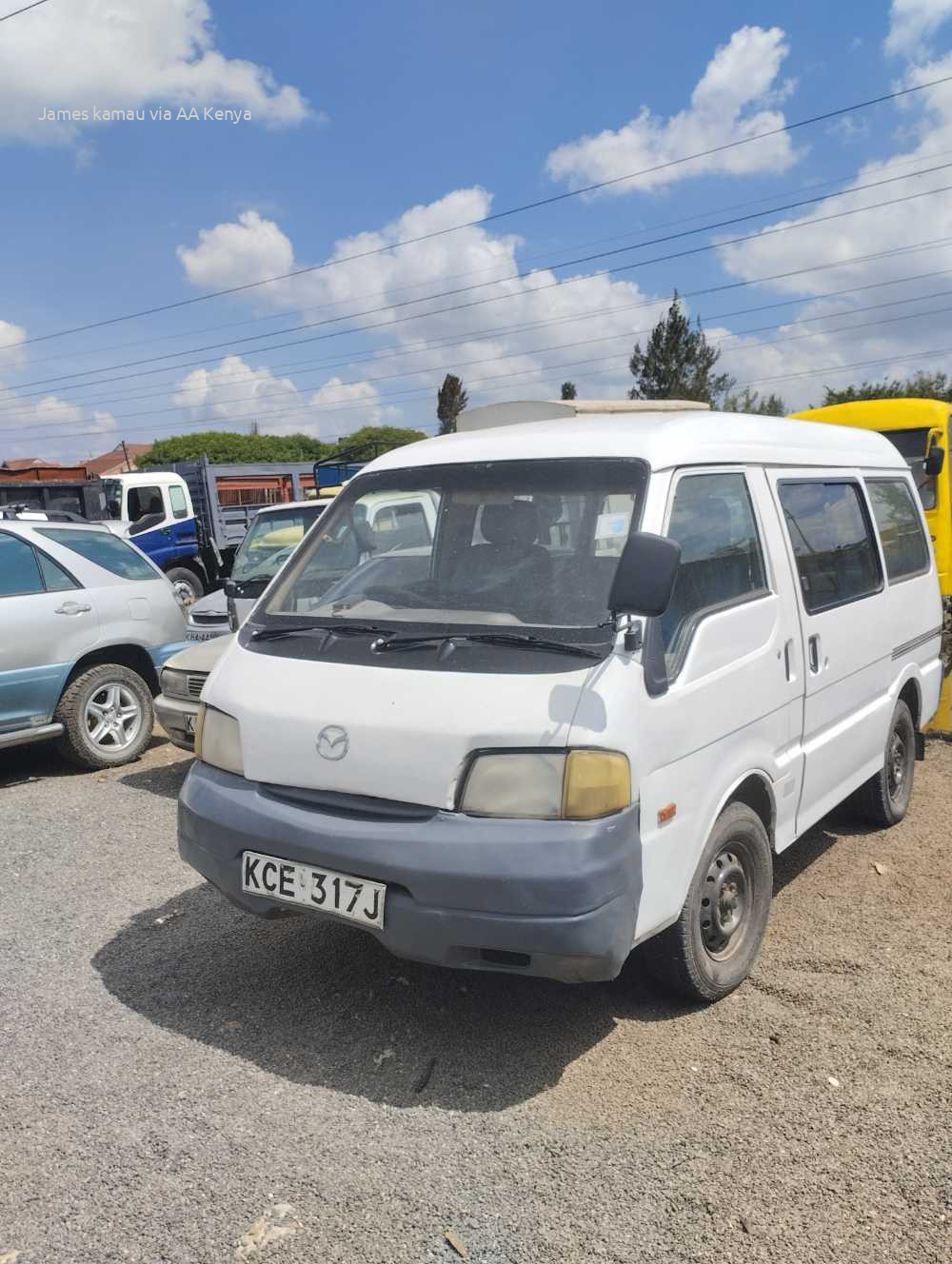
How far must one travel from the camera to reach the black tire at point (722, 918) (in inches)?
125

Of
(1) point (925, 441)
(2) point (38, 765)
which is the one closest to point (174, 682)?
(2) point (38, 765)

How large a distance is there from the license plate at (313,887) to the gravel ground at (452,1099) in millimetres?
543

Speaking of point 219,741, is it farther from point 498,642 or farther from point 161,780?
point 161,780

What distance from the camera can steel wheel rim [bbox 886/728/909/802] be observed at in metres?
5.18

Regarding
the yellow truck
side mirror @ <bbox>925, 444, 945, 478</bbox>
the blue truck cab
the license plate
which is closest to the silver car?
the license plate

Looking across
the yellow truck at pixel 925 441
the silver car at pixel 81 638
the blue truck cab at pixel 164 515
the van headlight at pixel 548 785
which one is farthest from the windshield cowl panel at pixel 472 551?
the blue truck cab at pixel 164 515

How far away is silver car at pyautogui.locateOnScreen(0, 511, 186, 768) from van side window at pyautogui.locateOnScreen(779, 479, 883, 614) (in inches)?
186

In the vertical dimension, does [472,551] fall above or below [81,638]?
above

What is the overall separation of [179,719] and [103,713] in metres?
1.20

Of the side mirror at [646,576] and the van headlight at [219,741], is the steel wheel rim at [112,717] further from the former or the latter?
the side mirror at [646,576]

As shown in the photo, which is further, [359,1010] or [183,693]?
[183,693]

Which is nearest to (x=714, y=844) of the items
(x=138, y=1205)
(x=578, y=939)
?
(x=578, y=939)

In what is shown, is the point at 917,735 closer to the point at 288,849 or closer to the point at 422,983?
the point at 422,983

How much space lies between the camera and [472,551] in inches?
138
